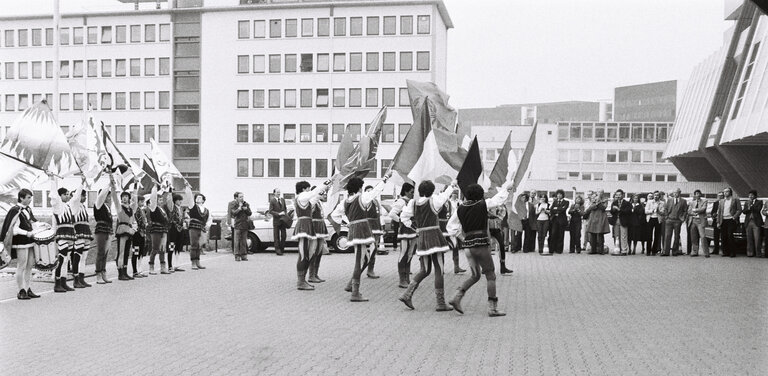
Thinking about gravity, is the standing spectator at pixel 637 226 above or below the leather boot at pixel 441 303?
above

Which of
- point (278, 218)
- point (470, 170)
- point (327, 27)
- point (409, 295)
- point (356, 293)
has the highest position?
point (327, 27)

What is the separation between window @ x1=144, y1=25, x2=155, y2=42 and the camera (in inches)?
2702

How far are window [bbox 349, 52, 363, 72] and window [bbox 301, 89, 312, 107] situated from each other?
4140 mm

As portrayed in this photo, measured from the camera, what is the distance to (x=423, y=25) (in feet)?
206

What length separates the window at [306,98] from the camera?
66.4 m

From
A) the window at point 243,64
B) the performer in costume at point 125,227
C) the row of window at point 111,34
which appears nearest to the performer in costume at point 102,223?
the performer in costume at point 125,227

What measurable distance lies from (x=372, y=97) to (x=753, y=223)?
46.0 meters

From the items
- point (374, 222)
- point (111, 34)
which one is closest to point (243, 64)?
point (111, 34)

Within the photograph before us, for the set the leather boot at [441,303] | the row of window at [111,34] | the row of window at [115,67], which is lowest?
the leather boot at [441,303]

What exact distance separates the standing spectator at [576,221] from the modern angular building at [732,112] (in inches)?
370

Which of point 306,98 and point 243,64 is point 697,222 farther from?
point 243,64

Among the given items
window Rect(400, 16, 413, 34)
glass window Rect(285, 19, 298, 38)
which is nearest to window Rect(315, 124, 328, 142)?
glass window Rect(285, 19, 298, 38)

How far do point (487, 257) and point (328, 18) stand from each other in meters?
56.2

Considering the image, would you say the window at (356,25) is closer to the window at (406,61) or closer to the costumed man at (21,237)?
the window at (406,61)
